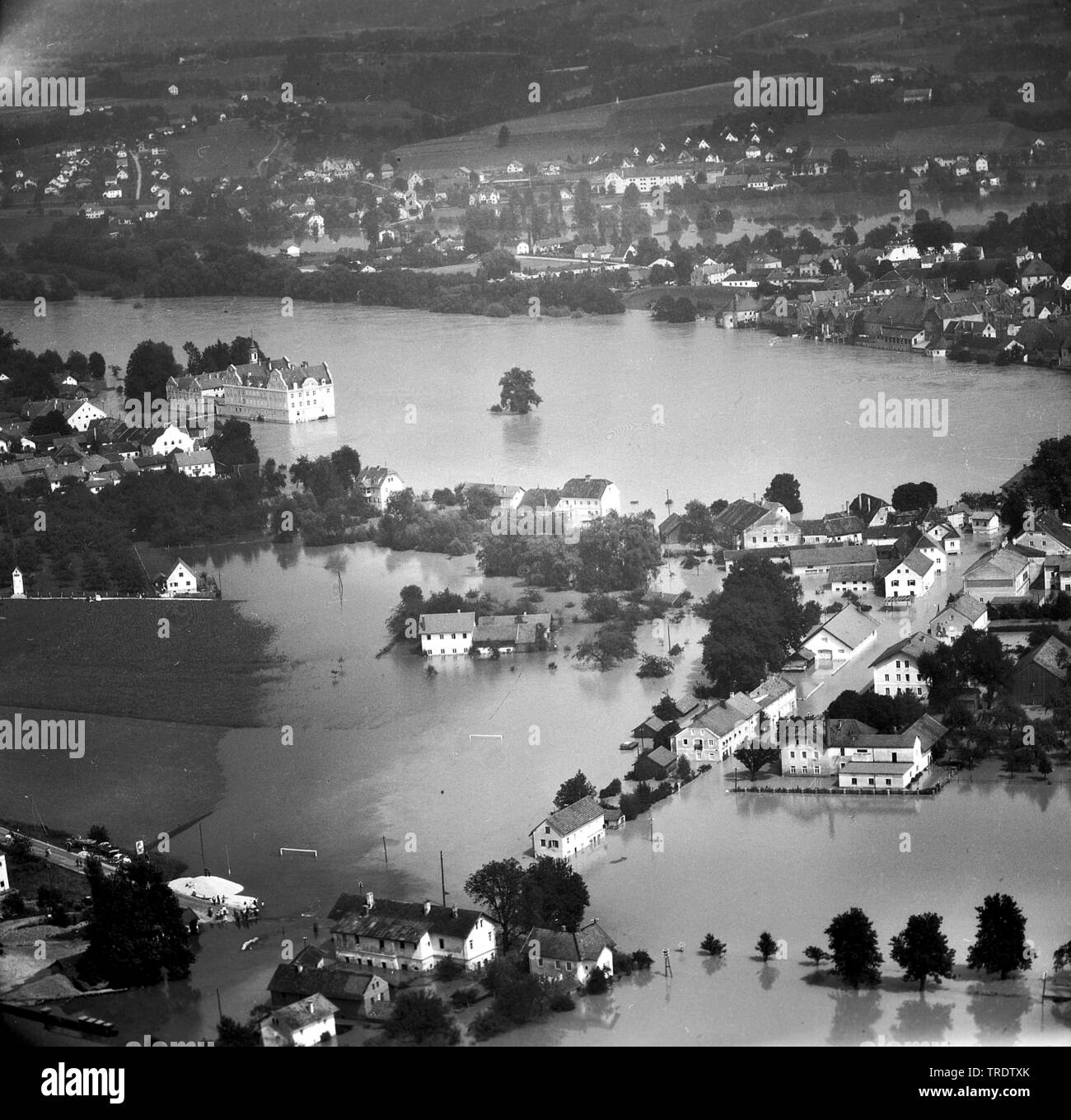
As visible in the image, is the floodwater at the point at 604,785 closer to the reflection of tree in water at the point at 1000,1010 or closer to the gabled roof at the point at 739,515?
the reflection of tree in water at the point at 1000,1010

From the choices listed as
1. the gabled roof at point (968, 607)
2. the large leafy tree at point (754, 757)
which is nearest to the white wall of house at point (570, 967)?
the large leafy tree at point (754, 757)

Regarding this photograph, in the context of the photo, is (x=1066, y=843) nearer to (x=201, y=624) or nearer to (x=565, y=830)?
(x=565, y=830)

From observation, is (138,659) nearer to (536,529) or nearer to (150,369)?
(536,529)

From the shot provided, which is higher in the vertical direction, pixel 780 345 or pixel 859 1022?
pixel 780 345

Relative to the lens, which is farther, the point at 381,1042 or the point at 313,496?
the point at 313,496

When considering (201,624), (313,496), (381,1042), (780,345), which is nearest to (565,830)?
(381,1042)
